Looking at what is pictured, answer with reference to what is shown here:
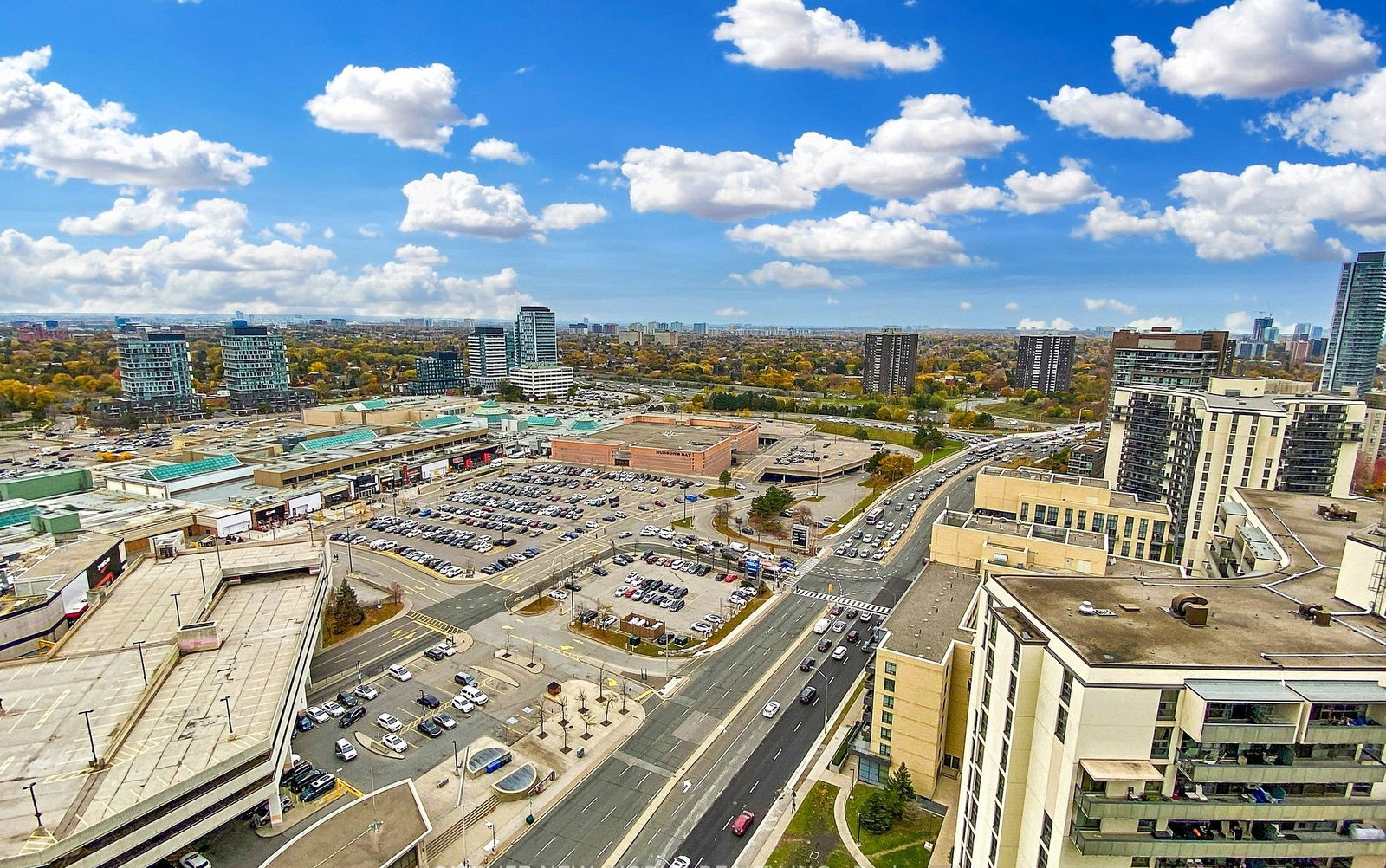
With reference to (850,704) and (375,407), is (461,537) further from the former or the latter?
(375,407)

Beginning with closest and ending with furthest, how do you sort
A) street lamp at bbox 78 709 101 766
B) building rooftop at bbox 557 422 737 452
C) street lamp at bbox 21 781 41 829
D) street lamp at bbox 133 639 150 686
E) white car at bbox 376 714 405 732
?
street lamp at bbox 21 781 41 829, street lamp at bbox 78 709 101 766, street lamp at bbox 133 639 150 686, white car at bbox 376 714 405 732, building rooftop at bbox 557 422 737 452

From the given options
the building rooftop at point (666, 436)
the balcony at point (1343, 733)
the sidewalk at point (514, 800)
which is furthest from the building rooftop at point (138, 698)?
the building rooftop at point (666, 436)

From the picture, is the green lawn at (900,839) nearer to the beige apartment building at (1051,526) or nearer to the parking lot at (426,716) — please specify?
the beige apartment building at (1051,526)

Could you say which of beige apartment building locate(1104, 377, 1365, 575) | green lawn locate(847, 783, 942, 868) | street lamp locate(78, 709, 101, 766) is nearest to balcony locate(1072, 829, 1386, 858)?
green lawn locate(847, 783, 942, 868)

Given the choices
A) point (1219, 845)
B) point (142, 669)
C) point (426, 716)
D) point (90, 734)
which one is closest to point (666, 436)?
point (426, 716)

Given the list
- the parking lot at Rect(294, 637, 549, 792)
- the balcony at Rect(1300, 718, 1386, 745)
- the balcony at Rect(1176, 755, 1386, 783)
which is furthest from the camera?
the parking lot at Rect(294, 637, 549, 792)

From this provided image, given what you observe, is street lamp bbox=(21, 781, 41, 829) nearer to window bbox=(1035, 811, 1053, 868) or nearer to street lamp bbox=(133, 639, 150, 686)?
street lamp bbox=(133, 639, 150, 686)

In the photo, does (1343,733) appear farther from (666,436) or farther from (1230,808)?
(666,436)
